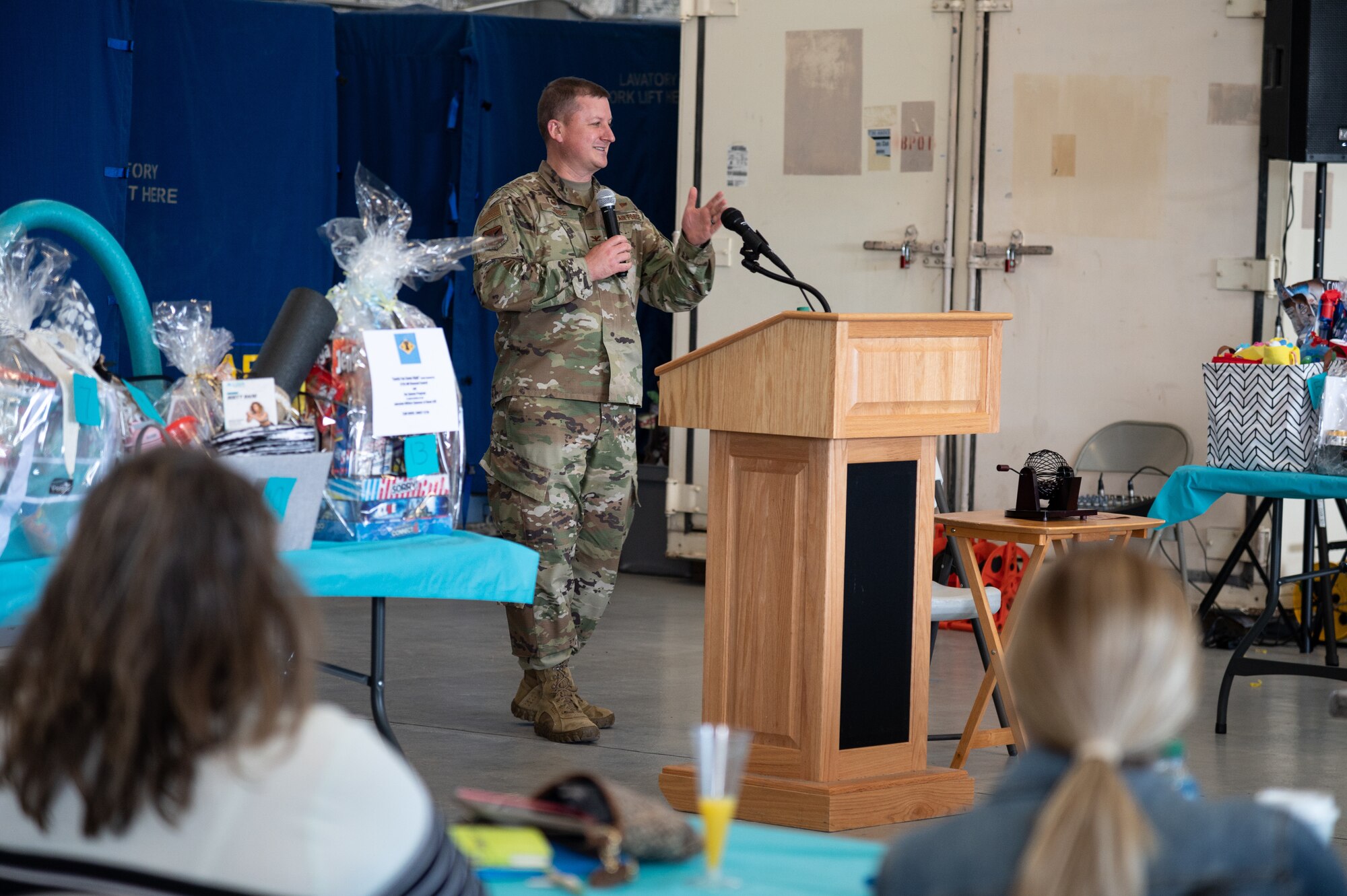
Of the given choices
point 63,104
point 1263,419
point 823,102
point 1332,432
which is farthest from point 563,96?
point 63,104

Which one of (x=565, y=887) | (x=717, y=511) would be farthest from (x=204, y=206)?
(x=565, y=887)

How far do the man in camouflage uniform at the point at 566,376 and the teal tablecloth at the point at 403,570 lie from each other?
1.13 metres

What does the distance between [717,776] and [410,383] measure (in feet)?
4.63

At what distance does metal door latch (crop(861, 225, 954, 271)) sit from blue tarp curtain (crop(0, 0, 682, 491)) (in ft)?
3.37

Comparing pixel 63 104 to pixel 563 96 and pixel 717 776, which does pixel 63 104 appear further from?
pixel 717 776

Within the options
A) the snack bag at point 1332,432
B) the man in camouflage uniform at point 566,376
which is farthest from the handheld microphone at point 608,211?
the snack bag at point 1332,432

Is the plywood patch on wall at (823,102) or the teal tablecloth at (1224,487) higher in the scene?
the plywood patch on wall at (823,102)

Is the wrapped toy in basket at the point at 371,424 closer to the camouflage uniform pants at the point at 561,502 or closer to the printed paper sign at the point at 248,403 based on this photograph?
the printed paper sign at the point at 248,403

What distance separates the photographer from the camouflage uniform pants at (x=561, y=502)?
395 cm

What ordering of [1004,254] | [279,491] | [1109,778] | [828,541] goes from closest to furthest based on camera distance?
[1109,778] → [279,491] → [828,541] → [1004,254]

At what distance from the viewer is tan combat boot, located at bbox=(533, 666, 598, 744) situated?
401 centimetres

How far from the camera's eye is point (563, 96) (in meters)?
4.06

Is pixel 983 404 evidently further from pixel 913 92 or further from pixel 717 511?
pixel 913 92

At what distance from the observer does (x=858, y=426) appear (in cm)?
302
